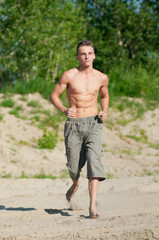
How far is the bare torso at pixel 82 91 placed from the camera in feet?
14.9

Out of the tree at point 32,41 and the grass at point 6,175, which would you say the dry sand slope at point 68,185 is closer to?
the grass at point 6,175

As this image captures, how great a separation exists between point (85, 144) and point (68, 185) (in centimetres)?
356

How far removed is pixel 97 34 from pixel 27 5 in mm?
6920

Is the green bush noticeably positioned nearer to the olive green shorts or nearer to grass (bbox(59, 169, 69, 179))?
grass (bbox(59, 169, 69, 179))

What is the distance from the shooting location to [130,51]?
2231 cm

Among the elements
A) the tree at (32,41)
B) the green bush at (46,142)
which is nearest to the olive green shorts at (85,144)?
the green bush at (46,142)

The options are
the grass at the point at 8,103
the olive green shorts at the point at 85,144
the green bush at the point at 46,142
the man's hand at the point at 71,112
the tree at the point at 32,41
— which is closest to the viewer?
the man's hand at the point at 71,112

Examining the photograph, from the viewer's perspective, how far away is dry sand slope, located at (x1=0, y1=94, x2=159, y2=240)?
3.66 m

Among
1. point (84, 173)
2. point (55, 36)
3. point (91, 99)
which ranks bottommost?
point (84, 173)

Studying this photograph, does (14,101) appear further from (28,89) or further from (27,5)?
(27,5)

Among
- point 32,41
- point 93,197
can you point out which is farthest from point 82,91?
point 32,41

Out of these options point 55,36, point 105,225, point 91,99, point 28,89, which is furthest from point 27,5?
point 105,225

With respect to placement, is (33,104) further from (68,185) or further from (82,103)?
(82,103)

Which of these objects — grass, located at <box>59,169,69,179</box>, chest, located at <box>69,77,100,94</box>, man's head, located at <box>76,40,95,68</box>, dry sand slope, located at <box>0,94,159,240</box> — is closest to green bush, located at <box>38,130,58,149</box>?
dry sand slope, located at <box>0,94,159,240</box>
